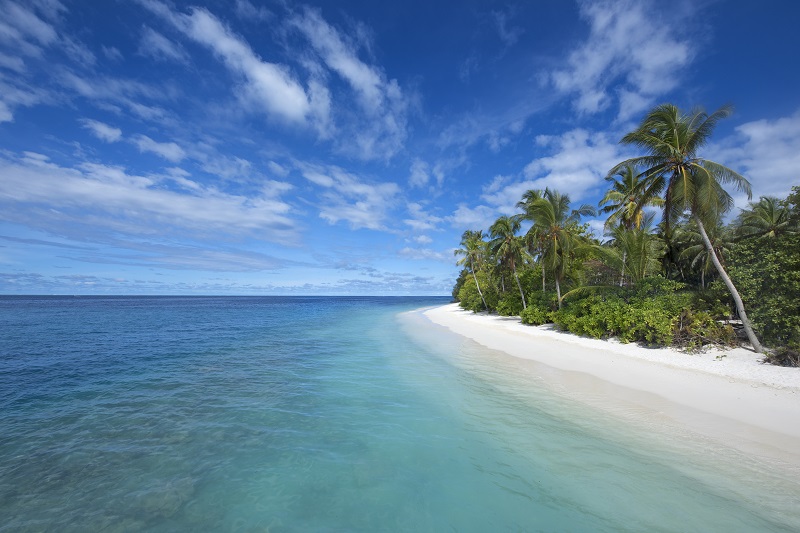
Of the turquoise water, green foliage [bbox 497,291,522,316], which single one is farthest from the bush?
the turquoise water

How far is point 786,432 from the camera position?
6422 mm

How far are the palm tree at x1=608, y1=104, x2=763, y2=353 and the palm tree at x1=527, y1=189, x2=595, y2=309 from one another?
341 inches

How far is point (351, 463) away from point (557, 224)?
2197 cm

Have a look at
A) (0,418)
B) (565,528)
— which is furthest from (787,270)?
(0,418)

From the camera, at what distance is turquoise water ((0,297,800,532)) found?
434cm

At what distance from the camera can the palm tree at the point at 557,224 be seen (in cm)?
2250

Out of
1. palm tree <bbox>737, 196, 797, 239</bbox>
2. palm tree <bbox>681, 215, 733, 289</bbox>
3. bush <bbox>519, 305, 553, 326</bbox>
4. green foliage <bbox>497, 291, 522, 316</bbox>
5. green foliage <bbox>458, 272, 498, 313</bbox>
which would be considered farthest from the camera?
green foliage <bbox>458, 272, 498, 313</bbox>

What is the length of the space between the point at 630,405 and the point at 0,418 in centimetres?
1542

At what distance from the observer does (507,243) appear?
31.1 meters

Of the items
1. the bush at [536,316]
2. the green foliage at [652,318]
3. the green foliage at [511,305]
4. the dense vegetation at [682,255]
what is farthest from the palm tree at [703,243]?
the green foliage at [511,305]

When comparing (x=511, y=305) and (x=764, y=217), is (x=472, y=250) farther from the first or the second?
(x=764, y=217)

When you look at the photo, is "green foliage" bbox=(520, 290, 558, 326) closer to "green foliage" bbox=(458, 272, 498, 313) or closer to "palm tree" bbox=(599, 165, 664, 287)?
"palm tree" bbox=(599, 165, 664, 287)

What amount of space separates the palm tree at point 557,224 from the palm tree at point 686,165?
8663 millimetres

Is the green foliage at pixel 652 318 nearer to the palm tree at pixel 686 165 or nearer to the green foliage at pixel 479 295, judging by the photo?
the palm tree at pixel 686 165
